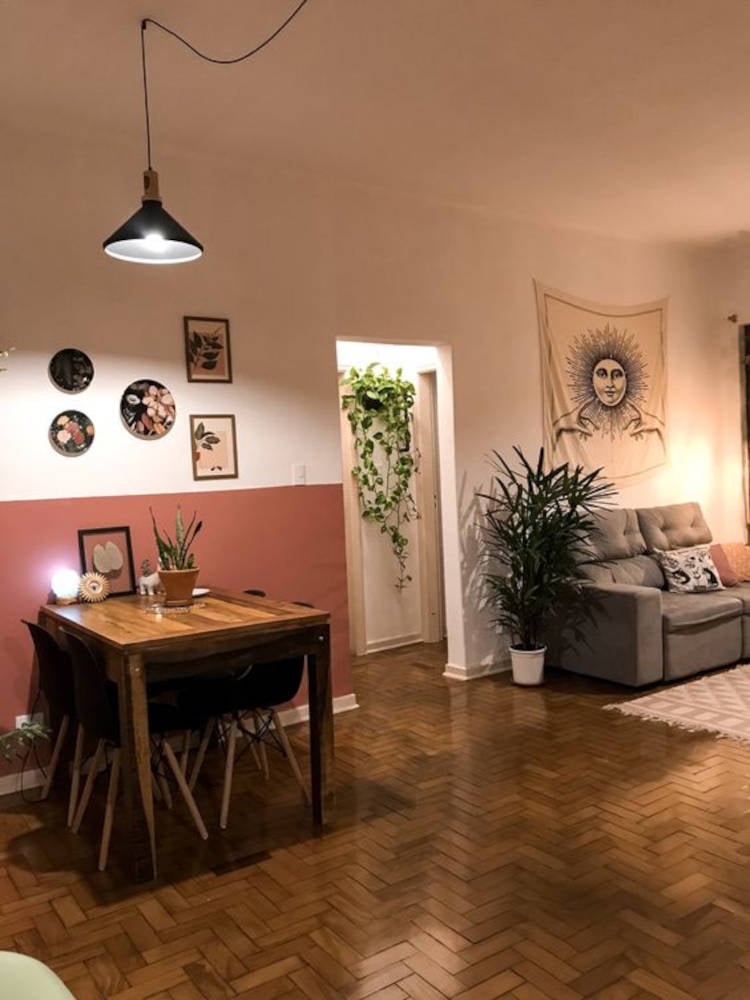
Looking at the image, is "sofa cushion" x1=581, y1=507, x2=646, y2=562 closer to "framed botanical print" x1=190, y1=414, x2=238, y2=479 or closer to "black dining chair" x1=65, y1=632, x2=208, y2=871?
"framed botanical print" x1=190, y1=414, x2=238, y2=479

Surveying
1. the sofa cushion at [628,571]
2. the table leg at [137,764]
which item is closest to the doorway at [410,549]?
the sofa cushion at [628,571]

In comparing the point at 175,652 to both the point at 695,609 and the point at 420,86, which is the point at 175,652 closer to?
the point at 420,86

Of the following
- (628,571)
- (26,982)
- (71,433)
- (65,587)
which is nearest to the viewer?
(26,982)

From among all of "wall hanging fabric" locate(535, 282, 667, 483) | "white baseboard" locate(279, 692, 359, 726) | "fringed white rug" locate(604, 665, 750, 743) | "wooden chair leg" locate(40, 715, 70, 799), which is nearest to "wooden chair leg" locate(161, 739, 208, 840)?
"wooden chair leg" locate(40, 715, 70, 799)

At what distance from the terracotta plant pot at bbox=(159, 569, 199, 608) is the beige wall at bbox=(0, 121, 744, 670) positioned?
75 cm

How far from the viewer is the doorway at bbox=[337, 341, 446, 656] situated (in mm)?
5797

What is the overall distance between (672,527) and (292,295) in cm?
313

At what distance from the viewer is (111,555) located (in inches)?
151

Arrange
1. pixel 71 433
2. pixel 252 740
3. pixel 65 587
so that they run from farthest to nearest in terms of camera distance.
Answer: pixel 252 740
pixel 71 433
pixel 65 587

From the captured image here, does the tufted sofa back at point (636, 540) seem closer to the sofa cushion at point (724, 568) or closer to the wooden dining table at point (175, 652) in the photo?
the sofa cushion at point (724, 568)

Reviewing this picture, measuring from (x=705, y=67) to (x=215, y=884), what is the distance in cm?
354

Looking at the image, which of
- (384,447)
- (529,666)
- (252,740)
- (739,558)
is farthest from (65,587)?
(739,558)

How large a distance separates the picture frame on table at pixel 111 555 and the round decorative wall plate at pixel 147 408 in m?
0.47

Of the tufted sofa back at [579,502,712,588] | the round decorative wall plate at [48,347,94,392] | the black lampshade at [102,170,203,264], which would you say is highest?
the black lampshade at [102,170,203,264]
